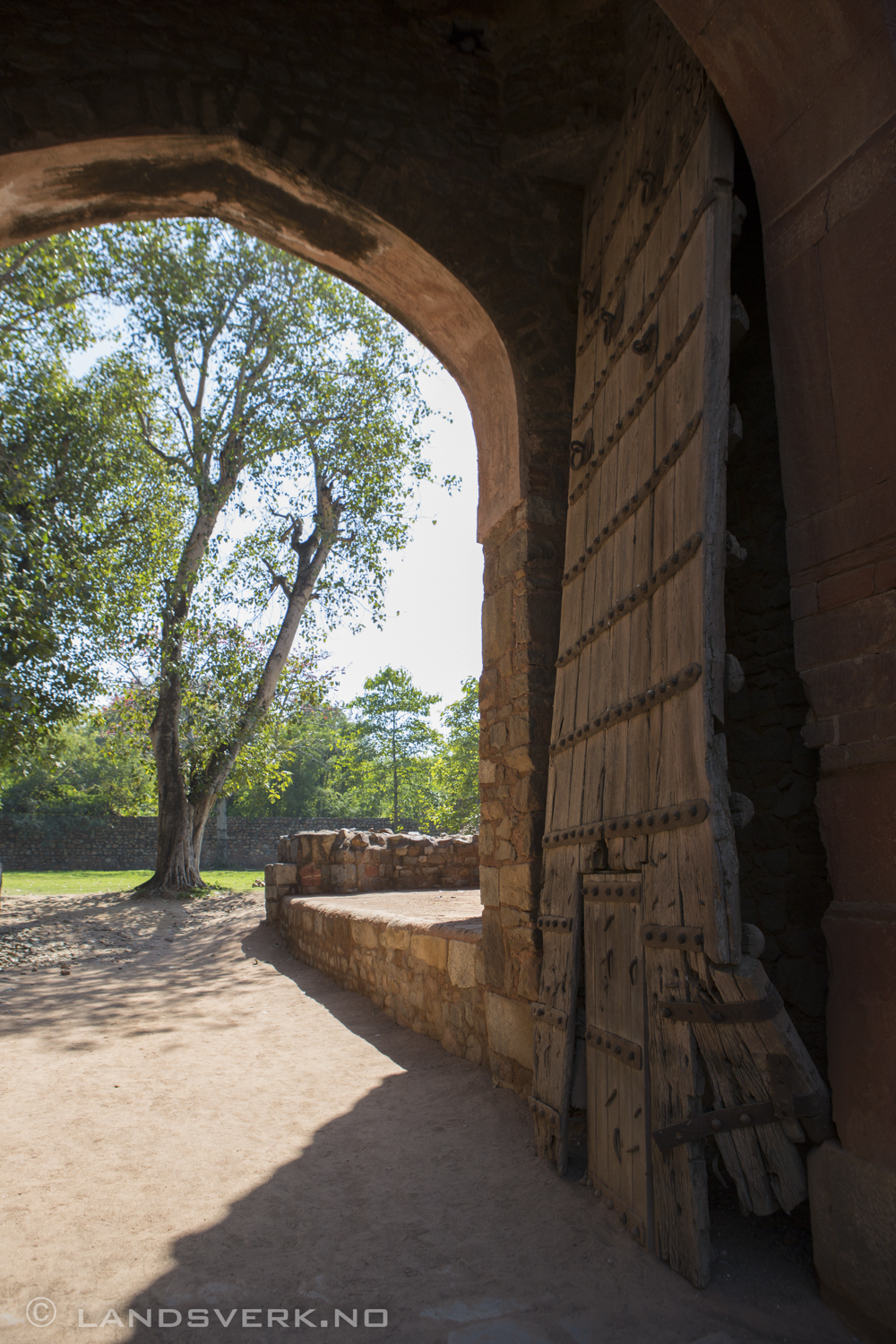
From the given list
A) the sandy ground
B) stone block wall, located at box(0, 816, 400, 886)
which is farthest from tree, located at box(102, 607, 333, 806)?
stone block wall, located at box(0, 816, 400, 886)

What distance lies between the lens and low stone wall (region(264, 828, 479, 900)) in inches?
360

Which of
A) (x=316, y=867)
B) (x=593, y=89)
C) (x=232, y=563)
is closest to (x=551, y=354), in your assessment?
(x=593, y=89)

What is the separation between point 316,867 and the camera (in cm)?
923

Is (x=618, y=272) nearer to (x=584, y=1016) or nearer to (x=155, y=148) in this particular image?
(x=155, y=148)

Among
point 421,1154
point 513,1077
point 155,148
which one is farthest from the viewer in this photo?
point 155,148

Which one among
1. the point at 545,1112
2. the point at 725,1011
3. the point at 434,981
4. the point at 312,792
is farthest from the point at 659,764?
the point at 312,792

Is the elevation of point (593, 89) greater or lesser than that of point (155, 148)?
greater

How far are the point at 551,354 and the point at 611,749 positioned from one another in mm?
2148

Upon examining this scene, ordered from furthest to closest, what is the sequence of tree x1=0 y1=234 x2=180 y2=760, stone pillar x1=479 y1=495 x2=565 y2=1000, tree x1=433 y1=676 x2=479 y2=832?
tree x1=433 y1=676 x2=479 y2=832, tree x1=0 y1=234 x2=180 y2=760, stone pillar x1=479 y1=495 x2=565 y2=1000

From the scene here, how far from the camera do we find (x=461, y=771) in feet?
67.2

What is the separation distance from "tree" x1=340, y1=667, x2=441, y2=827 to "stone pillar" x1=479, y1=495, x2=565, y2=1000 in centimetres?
2942

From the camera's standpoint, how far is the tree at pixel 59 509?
850 centimetres

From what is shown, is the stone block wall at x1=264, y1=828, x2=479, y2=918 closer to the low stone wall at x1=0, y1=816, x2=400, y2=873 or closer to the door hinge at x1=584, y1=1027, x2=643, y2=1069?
the door hinge at x1=584, y1=1027, x2=643, y2=1069

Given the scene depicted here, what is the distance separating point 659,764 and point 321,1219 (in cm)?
177
